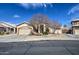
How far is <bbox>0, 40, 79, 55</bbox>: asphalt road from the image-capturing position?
11.4 ft

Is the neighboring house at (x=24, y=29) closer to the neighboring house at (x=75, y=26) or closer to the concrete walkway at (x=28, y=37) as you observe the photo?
the concrete walkway at (x=28, y=37)

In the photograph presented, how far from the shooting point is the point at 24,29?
3574mm

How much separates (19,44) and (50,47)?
0.45 metres

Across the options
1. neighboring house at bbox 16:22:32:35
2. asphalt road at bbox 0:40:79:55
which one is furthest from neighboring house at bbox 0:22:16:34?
asphalt road at bbox 0:40:79:55

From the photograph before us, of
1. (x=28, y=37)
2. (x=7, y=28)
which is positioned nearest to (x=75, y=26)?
(x=28, y=37)

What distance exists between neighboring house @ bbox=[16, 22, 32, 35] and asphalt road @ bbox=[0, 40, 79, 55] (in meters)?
0.15

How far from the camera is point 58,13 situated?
3.55m

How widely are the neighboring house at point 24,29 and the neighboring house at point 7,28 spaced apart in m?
0.07

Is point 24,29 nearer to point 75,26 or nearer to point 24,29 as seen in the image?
point 24,29

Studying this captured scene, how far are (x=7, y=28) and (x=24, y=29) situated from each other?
9.9 inches

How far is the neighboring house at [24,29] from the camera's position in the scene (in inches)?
140

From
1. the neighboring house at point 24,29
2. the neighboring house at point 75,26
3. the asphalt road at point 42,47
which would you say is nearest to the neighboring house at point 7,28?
the neighboring house at point 24,29
